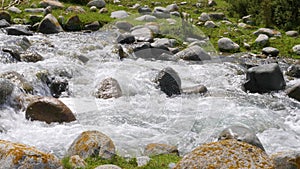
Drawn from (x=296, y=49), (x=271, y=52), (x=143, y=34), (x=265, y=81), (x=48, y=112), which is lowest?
(x=271, y=52)

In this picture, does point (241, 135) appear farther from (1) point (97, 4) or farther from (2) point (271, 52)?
(1) point (97, 4)

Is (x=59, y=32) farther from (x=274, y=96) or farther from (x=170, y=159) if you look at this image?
(x=170, y=159)

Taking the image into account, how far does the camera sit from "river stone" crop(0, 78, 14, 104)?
390 inches

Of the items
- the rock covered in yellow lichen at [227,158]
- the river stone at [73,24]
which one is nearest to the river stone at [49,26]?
the river stone at [73,24]

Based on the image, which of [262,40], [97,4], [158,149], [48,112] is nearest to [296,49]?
[262,40]

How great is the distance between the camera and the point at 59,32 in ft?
60.9

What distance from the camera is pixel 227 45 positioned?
17000 millimetres

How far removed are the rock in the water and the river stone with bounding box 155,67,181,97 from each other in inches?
128

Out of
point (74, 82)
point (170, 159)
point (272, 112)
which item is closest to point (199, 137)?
point (170, 159)

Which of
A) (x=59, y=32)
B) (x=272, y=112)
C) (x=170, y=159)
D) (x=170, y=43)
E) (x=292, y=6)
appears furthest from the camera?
(x=292, y=6)

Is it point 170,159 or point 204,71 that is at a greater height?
point 170,159

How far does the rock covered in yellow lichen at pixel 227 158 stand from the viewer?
4988mm

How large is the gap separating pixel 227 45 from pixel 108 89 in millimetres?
7539

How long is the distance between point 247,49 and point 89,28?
24.9ft
